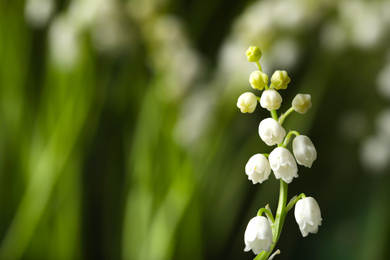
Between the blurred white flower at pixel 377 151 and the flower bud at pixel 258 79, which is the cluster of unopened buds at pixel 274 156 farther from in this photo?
the blurred white flower at pixel 377 151

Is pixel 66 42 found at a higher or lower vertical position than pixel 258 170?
higher

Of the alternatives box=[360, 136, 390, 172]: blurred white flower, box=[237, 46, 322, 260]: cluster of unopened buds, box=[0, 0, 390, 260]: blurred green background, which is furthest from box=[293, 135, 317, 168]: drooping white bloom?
box=[360, 136, 390, 172]: blurred white flower

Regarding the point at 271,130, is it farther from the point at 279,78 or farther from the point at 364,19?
the point at 364,19

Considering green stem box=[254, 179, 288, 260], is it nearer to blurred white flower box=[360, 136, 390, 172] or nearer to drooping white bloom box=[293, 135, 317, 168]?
drooping white bloom box=[293, 135, 317, 168]

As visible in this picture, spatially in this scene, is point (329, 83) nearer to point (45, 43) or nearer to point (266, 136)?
point (45, 43)

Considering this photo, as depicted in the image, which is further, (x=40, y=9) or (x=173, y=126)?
(x=173, y=126)

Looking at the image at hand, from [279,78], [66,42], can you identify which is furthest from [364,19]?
[279,78]

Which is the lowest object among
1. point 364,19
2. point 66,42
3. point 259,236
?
point 259,236

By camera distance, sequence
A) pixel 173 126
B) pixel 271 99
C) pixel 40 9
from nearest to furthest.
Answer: pixel 271 99 → pixel 40 9 → pixel 173 126
